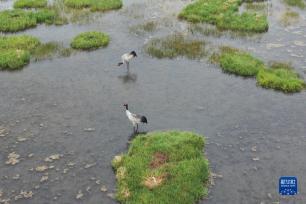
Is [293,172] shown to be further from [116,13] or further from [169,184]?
[116,13]

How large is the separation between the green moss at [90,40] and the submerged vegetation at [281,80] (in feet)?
41.9

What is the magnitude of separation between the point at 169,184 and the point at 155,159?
198 cm

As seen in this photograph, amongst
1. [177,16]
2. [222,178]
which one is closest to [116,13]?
[177,16]

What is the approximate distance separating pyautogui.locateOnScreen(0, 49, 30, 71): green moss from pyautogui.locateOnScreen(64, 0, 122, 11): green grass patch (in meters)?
11.8

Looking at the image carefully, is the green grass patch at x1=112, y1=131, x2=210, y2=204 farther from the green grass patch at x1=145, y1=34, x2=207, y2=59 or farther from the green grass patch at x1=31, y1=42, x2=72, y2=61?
the green grass patch at x1=31, y1=42, x2=72, y2=61

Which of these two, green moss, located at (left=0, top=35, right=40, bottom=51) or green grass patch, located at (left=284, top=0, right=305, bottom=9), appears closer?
green moss, located at (left=0, top=35, right=40, bottom=51)

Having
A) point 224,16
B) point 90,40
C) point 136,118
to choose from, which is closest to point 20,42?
point 90,40

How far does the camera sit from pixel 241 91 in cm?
2878

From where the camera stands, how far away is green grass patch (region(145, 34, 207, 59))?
34.0 m

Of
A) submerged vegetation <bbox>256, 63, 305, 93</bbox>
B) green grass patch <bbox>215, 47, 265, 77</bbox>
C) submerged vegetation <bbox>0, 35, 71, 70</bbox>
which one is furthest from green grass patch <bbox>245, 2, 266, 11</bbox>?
submerged vegetation <bbox>0, 35, 71, 70</bbox>

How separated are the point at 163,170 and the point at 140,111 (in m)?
6.46

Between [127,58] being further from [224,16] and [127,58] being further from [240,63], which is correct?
[224,16]

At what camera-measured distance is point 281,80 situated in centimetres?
2906

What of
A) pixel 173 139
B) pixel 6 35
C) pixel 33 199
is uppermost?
pixel 6 35
